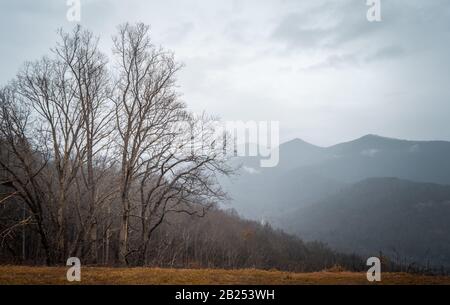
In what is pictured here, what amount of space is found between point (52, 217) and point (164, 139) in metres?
7.59

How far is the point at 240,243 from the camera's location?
113312 mm

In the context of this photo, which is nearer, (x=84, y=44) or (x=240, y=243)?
(x=84, y=44)

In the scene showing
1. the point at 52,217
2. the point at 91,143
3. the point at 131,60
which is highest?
the point at 131,60

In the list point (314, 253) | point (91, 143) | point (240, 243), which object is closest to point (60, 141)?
point (91, 143)

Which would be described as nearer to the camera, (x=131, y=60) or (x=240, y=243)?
(x=131, y=60)
